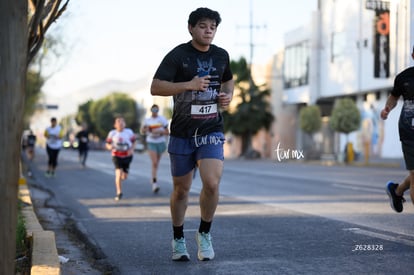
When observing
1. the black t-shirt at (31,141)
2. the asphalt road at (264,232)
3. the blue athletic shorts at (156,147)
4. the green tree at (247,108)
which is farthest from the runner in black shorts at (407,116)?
the green tree at (247,108)

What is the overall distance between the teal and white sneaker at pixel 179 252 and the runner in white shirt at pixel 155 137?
812 centimetres

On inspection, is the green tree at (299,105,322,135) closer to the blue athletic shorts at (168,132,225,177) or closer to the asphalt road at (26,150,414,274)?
the asphalt road at (26,150,414,274)

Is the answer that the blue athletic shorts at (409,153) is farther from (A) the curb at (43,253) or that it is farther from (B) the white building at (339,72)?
(B) the white building at (339,72)

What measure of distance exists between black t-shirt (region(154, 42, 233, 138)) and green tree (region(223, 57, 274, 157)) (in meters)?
47.7

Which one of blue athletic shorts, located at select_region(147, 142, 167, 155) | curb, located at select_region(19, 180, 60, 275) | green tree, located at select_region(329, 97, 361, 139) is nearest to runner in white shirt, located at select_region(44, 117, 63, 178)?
blue athletic shorts, located at select_region(147, 142, 167, 155)

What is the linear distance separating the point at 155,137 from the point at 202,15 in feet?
29.2

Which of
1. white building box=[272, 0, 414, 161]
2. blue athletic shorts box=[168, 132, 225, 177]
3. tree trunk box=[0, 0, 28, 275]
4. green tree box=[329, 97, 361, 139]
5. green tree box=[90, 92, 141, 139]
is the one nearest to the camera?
tree trunk box=[0, 0, 28, 275]

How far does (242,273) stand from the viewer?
494 cm

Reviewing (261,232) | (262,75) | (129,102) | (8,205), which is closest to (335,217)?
(261,232)

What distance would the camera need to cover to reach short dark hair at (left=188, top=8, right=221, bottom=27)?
522 centimetres

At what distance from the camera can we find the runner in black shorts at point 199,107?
5.25 m

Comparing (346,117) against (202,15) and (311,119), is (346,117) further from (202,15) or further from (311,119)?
(202,15)

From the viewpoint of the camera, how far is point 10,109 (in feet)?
12.6

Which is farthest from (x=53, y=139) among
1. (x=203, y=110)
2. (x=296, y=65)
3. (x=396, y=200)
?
(x=296, y=65)
